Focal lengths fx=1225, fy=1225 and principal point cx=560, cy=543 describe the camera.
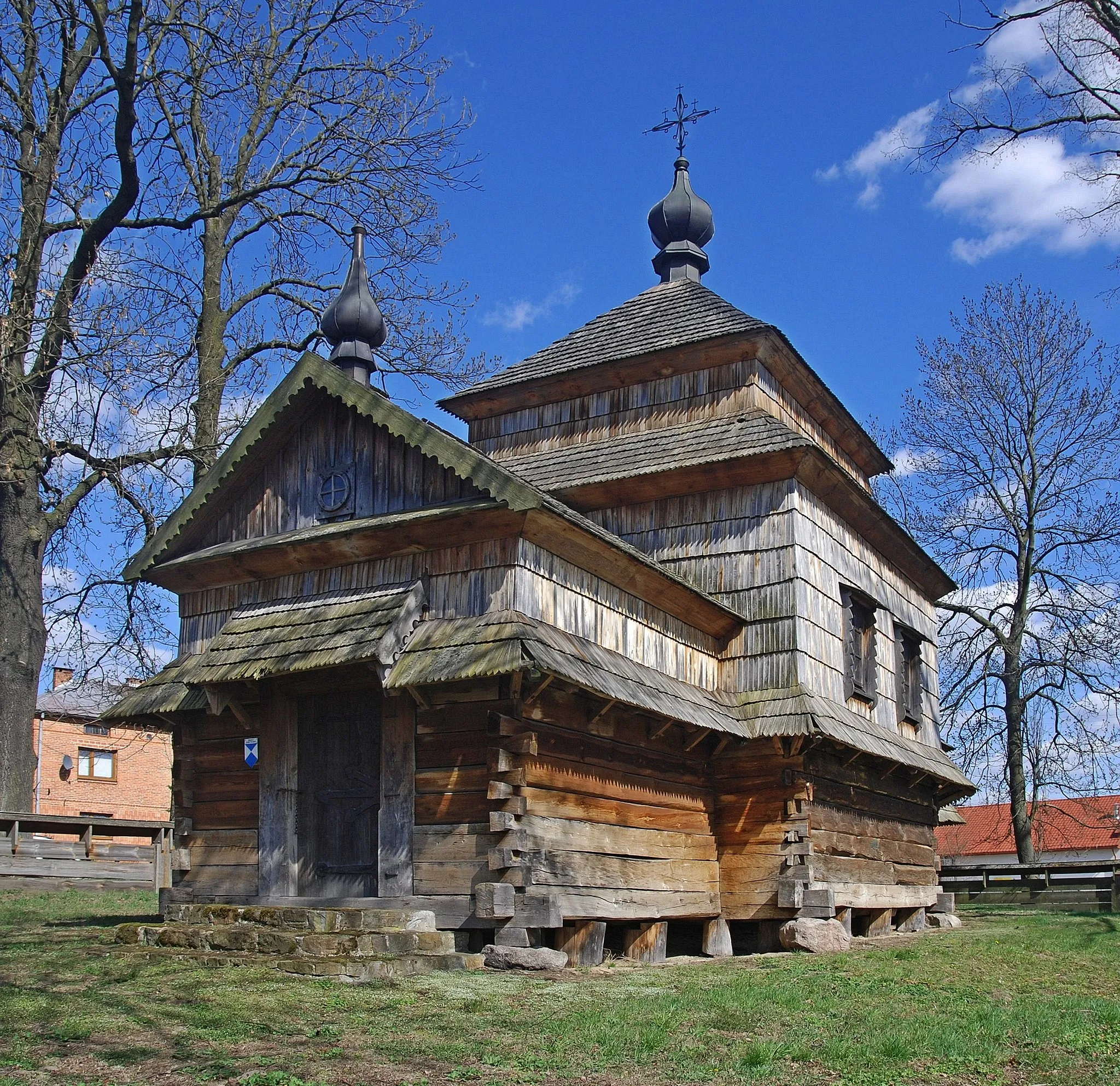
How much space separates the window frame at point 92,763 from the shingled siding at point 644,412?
28106mm

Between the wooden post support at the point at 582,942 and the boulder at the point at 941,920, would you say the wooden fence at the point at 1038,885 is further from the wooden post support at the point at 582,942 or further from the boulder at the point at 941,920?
the wooden post support at the point at 582,942

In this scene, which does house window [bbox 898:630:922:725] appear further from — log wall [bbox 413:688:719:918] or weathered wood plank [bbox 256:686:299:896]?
weathered wood plank [bbox 256:686:299:896]

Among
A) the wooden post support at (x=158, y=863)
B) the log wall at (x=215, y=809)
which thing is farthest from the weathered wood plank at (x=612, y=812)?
the wooden post support at (x=158, y=863)

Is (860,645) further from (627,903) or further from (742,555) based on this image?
(627,903)

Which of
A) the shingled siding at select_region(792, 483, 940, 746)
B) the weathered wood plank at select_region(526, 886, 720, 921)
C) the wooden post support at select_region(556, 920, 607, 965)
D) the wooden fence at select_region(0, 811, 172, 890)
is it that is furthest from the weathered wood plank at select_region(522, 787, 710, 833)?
the wooden fence at select_region(0, 811, 172, 890)

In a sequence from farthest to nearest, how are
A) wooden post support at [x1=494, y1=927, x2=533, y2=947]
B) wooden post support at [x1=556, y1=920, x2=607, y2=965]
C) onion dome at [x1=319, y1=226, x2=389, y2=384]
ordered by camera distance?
onion dome at [x1=319, y1=226, x2=389, y2=384] < wooden post support at [x1=556, y1=920, x2=607, y2=965] < wooden post support at [x1=494, y1=927, x2=533, y2=947]

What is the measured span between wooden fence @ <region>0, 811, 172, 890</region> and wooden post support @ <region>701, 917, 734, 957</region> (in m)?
8.00

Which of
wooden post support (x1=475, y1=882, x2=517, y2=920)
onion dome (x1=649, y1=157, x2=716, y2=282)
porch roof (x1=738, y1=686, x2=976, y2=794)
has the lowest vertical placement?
wooden post support (x1=475, y1=882, x2=517, y2=920)

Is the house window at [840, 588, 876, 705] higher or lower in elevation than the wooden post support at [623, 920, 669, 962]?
higher

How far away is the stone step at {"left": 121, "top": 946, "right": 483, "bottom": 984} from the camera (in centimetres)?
940

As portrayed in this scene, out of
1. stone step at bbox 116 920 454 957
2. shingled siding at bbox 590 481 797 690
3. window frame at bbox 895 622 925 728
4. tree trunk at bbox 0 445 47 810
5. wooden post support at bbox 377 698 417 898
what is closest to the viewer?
stone step at bbox 116 920 454 957

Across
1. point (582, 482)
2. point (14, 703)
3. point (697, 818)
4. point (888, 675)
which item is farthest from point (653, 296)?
point (14, 703)

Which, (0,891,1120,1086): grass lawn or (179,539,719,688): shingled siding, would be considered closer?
(0,891,1120,1086): grass lawn

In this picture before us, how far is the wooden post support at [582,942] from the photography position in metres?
12.0
